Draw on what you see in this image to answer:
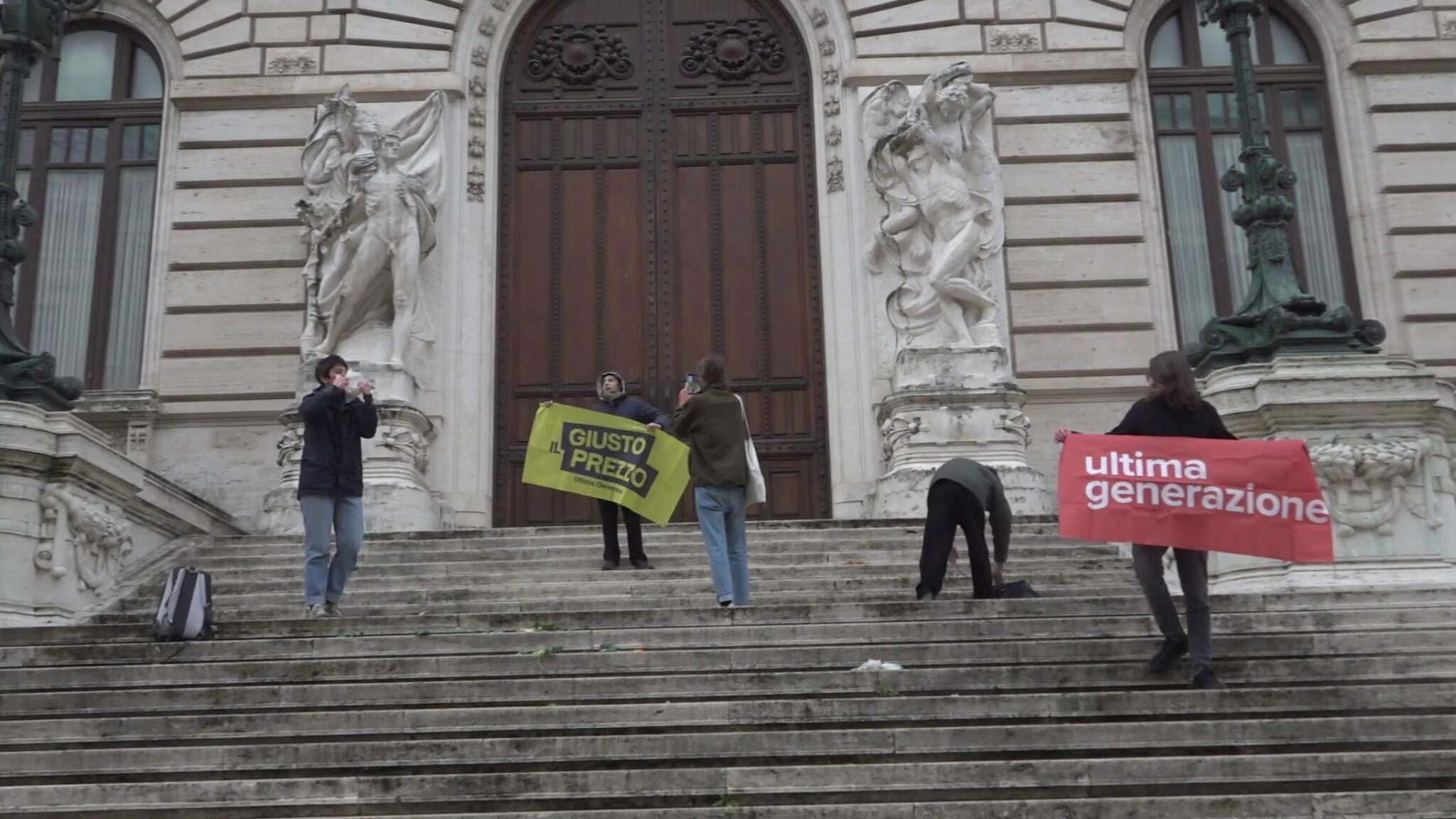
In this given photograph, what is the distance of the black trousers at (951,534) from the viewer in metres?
10.7

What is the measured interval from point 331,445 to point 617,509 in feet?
9.67

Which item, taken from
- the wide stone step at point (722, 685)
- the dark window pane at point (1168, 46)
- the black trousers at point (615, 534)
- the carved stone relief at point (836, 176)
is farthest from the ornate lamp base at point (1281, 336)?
the dark window pane at point (1168, 46)

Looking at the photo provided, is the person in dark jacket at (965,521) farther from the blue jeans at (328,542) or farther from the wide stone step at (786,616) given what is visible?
the blue jeans at (328,542)

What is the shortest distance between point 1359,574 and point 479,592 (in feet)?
22.8

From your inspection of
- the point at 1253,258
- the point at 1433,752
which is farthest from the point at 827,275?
the point at 1433,752

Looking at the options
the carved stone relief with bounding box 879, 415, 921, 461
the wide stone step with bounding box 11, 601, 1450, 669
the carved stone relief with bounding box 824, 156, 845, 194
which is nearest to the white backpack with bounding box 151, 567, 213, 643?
the wide stone step with bounding box 11, 601, 1450, 669

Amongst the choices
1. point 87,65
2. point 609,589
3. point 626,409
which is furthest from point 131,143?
point 609,589

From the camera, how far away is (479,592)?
12359 millimetres

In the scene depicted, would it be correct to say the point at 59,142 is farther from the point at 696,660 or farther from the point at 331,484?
the point at 696,660

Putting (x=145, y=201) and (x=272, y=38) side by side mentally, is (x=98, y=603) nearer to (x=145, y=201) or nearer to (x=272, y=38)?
(x=145, y=201)

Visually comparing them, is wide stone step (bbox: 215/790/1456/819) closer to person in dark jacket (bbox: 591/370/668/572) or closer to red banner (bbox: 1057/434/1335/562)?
red banner (bbox: 1057/434/1335/562)

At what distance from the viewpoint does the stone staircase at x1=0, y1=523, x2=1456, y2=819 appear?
298 inches

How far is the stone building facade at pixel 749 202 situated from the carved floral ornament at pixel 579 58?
5 centimetres

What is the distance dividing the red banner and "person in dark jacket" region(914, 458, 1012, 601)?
111cm
